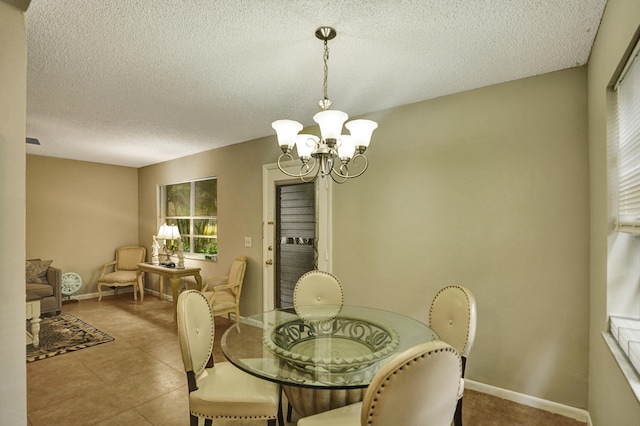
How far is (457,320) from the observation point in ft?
6.63

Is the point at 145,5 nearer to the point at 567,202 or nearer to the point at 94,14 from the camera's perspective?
the point at 94,14

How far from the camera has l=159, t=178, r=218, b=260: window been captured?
525 cm

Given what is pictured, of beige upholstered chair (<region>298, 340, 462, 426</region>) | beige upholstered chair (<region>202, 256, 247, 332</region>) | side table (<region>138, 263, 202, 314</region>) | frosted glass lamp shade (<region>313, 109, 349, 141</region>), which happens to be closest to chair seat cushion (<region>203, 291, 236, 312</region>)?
beige upholstered chair (<region>202, 256, 247, 332</region>)

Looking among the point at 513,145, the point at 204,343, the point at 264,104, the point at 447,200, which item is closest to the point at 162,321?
the point at 204,343

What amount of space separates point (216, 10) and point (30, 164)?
18.4 feet

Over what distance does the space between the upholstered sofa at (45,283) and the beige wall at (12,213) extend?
3999 millimetres

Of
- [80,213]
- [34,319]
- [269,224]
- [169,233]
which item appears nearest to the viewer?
[34,319]

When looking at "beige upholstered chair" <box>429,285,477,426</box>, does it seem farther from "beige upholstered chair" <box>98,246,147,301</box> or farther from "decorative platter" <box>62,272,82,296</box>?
"decorative platter" <box>62,272,82,296</box>

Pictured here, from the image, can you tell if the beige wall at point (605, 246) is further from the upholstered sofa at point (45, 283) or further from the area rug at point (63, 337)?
the upholstered sofa at point (45, 283)

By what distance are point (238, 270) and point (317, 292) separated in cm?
177

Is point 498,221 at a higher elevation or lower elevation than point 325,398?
higher

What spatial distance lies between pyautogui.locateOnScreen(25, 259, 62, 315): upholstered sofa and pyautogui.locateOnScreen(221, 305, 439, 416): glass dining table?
408 centimetres

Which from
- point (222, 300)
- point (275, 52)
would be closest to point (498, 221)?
point (275, 52)

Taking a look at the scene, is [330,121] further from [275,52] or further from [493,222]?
[493,222]
